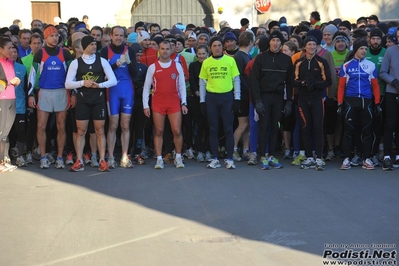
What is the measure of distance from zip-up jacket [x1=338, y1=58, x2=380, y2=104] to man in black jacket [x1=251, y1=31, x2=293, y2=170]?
915mm

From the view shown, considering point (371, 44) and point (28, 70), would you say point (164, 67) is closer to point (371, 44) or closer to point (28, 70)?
point (28, 70)

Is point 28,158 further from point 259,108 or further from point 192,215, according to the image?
point 192,215

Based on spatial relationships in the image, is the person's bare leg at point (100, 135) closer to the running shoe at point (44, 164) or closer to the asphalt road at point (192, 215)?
the asphalt road at point (192, 215)

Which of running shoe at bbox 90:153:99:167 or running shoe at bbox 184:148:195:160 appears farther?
running shoe at bbox 184:148:195:160

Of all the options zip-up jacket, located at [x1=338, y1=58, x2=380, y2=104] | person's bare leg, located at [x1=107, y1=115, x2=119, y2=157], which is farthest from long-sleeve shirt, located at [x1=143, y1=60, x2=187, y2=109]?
zip-up jacket, located at [x1=338, y1=58, x2=380, y2=104]

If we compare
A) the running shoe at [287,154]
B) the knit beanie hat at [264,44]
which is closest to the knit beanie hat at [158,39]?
the knit beanie hat at [264,44]

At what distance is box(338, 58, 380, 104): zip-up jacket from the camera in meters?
12.3

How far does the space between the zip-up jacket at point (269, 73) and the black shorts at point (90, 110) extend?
7.62 feet

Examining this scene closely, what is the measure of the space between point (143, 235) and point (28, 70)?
5.58m

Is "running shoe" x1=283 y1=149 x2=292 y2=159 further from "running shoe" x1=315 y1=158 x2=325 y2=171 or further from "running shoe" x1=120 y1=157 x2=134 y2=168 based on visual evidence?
"running shoe" x1=120 y1=157 x2=134 y2=168

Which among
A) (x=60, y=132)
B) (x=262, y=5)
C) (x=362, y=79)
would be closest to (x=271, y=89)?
(x=362, y=79)

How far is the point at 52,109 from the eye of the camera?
12430 mm

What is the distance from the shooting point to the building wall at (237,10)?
28.0 metres

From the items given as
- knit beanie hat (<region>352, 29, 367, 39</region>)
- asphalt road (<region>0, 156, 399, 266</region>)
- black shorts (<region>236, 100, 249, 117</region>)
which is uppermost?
knit beanie hat (<region>352, 29, 367, 39</region>)
